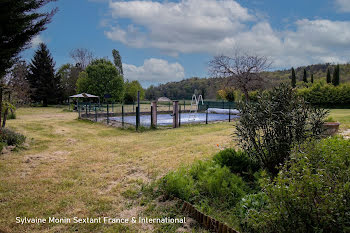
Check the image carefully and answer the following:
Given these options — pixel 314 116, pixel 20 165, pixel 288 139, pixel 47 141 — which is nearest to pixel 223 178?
pixel 288 139

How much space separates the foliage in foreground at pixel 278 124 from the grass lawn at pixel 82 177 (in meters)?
1.90

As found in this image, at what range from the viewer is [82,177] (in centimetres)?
468

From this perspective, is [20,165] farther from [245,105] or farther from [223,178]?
[245,105]

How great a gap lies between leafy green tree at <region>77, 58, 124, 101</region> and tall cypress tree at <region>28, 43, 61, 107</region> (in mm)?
5589

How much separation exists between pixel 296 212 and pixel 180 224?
53.1 inches

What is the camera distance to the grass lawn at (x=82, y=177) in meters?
3.16

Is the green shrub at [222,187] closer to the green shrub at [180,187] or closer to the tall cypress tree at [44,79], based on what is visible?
the green shrub at [180,187]

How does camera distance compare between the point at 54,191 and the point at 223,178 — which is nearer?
the point at 223,178

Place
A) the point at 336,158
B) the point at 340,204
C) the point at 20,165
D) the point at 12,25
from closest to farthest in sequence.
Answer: the point at 340,204 < the point at 336,158 < the point at 12,25 < the point at 20,165

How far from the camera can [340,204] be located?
191 cm

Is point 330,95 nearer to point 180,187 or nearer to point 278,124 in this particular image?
point 278,124

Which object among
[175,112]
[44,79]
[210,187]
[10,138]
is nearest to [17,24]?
[210,187]

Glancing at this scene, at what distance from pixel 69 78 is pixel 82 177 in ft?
143

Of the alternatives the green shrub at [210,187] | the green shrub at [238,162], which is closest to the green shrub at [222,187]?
the green shrub at [210,187]
